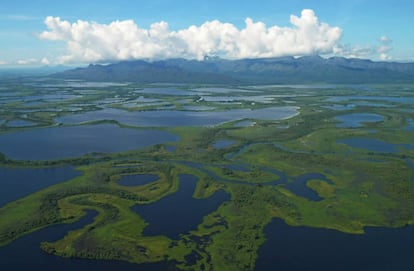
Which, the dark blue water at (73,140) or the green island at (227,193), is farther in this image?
the dark blue water at (73,140)

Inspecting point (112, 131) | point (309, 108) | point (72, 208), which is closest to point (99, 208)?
point (72, 208)

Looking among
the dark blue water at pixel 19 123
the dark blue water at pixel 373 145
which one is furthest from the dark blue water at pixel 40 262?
the dark blue water at pixel 19 123

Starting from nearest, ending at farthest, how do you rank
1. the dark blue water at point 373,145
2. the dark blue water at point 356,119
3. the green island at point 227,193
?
the green island at point 227,193
the dark blue water at point 373,145
the dark blue water at point 356,119

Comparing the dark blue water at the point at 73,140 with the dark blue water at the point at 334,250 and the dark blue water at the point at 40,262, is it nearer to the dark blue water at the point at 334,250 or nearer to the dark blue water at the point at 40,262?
the dark blue water at the point at 40,262

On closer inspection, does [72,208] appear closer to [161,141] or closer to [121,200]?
Answer: [121,200]

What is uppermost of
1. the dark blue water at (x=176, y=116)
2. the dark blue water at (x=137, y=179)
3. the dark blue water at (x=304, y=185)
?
the dark blue water at (x=176, y=116)
